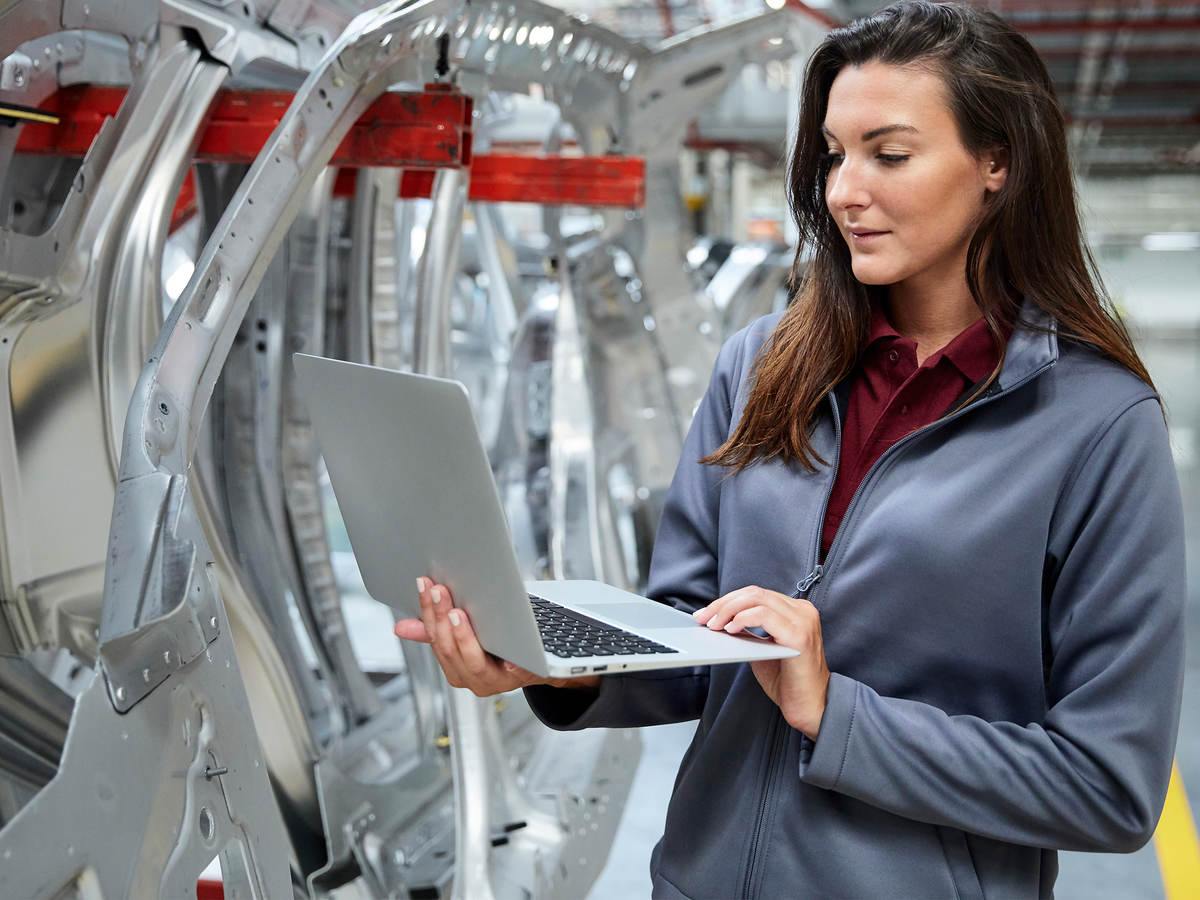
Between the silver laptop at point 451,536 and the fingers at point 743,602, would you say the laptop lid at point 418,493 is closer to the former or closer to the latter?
the silver laptop at point 451,536

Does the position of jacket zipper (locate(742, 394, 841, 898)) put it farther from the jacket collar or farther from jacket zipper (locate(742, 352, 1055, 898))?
the jacket collar

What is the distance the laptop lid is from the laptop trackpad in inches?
7.3

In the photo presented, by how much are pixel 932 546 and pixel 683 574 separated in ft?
1.17

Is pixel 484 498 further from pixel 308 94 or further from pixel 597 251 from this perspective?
pixel 597 251

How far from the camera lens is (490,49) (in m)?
2.78

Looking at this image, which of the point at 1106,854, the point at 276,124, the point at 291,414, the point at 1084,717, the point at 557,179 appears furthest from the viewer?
the point at 557,179

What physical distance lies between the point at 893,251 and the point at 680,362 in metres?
3.44

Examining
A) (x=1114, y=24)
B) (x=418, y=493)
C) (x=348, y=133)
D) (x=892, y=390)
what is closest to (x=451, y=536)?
(x=418, y=493)

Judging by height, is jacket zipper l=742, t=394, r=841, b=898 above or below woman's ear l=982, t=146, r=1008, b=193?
below

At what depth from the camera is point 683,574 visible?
1.49 metres

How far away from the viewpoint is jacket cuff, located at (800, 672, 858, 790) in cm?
121

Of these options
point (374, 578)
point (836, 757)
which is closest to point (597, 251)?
point (374, 578)

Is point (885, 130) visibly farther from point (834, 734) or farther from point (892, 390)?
point (834, 734)

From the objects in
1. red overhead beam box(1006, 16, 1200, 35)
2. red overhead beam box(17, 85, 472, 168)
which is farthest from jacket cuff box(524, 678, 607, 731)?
red overhead beam box(1006, 16, 1200, 35)
